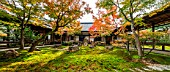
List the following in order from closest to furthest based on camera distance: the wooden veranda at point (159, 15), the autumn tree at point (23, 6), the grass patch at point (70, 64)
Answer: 1. the grass patch at point (70, 64)
2. the wooden veranda at point (159, 15)
3. the autumn tree at point (23, 6)

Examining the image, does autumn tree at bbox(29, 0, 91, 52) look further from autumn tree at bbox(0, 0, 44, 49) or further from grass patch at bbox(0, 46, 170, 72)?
grass patch at bbox(0, 46, 170, 72)

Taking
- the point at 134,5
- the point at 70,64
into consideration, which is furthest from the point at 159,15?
the point at 70,64

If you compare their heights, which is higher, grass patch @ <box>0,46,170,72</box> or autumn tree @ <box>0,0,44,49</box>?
autumn tree @ <box>0,0,44,49</box>

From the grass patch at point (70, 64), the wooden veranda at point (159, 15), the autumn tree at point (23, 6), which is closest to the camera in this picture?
the grass patch at point (70, 64)

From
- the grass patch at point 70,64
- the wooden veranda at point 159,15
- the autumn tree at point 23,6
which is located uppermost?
the autumn tree at point 23,6

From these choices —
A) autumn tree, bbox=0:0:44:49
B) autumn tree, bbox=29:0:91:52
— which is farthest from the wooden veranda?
autumn tree, bbox=0:0:44:49

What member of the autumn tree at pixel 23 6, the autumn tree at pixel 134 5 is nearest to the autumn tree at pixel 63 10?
the autumn tree at pixel 23 6

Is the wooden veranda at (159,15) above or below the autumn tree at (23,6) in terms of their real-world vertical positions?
below

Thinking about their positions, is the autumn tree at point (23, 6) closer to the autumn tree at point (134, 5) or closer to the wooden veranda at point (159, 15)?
the autumn tree at point (134, 5)

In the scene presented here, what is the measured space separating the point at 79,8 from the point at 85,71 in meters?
6.95

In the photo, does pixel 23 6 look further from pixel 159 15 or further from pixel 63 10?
pixel 159 15

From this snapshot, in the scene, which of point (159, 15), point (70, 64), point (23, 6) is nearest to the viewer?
point (70, 64)

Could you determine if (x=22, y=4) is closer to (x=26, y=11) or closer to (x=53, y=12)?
(x=26, y=11)

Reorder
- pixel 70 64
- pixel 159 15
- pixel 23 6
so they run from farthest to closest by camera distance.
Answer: pixel 23 6 < pixel 159 15 < pixel 70 64
